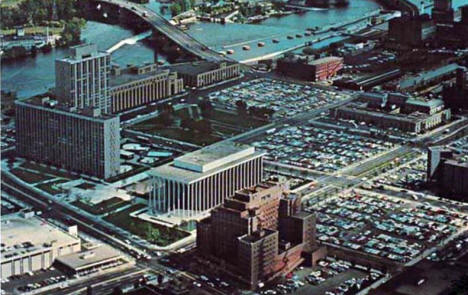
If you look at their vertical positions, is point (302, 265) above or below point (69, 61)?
below

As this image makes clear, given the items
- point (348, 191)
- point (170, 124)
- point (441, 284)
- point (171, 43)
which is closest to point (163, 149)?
point (170, 124)

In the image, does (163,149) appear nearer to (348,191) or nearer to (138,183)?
(138,183)

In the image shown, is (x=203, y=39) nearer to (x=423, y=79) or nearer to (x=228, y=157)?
(x=423, y=79)

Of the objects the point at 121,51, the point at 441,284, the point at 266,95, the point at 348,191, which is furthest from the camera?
the point at 121,51

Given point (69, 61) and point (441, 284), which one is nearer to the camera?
point (441, 284)

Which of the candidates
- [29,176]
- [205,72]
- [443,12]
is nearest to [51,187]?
[29,176]

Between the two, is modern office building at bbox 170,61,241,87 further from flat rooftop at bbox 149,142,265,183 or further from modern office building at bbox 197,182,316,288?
modern office building at bbox 197,182,316,288
